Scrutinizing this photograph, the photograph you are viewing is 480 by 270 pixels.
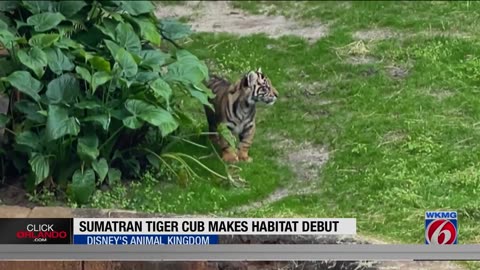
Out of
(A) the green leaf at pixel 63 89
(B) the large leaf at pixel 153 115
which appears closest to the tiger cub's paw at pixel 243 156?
(B) the large leaf at pixel 153 115

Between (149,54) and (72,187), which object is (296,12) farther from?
(72,187)

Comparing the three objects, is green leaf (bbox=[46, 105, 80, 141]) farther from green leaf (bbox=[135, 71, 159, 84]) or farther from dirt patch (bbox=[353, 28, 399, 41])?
dirt patch (bbox=[353, 28, 399, 41])

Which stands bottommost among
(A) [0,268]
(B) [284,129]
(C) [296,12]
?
(A) [0,268]

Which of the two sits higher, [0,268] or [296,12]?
[296,12]

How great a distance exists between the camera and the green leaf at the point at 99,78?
17.1 feet

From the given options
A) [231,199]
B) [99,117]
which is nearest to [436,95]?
[231,199]

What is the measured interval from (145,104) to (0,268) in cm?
70

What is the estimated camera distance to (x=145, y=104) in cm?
527

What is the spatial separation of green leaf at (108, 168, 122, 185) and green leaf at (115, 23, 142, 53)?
15.7 inches

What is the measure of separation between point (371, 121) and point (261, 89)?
38cm

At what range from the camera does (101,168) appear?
206 inches

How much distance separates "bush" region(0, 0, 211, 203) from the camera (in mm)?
5223
